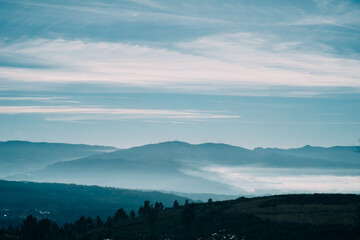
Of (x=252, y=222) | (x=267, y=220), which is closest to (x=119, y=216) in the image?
(x=252, y=222)

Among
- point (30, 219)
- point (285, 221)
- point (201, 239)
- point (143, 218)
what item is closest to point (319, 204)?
point (285, 221)

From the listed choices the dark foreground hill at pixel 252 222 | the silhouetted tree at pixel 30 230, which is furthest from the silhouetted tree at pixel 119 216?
the silhouetted tree at pixel 30 230

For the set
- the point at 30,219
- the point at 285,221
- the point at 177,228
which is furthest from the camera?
the point at 30,219

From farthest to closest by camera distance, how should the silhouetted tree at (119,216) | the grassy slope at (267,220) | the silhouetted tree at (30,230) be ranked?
1. the silhouetted tree at (119,216)
2. the silhouetted tree at (30,230)
3. the grassy slope at (267,220)

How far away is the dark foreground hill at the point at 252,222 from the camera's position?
116 meters

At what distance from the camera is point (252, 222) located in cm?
12950

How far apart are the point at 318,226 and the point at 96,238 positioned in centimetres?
7139

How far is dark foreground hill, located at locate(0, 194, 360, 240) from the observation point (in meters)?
116

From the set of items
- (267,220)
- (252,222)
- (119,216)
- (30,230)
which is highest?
(267,220)

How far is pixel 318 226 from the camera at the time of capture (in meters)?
117

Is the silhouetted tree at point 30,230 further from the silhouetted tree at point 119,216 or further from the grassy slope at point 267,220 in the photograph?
the silhouetted tree at point 119,216

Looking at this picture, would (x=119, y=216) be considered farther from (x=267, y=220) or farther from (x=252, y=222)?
(x=267, y=220)

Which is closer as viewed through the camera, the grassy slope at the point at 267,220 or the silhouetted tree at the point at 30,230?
the grassy slope at the point at 267,220

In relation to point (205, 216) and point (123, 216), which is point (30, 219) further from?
point (205, 216)
